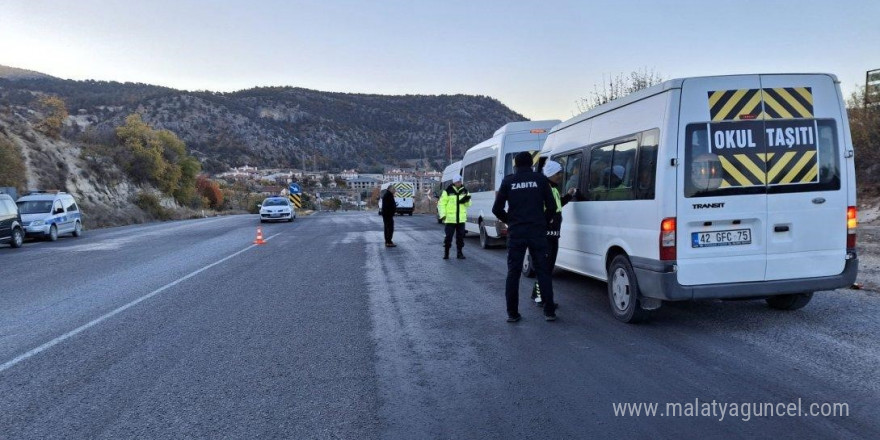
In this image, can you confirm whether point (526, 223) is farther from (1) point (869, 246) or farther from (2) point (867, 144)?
(2) point (867, 144)

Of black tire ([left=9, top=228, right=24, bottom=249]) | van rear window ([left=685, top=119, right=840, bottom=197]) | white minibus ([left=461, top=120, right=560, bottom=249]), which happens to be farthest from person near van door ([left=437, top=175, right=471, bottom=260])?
black tire ([left=9, top=228, right=24, bottom=249])

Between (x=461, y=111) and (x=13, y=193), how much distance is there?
282 feet

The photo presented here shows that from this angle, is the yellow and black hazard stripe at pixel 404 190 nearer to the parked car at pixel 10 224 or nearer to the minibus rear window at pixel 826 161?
the parked car at pixel 10 224

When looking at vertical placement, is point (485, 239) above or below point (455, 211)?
below

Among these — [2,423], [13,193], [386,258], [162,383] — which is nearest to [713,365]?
[162,383]

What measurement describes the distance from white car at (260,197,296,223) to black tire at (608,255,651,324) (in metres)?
25.9

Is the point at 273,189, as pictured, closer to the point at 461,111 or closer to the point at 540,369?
the point at 461,111

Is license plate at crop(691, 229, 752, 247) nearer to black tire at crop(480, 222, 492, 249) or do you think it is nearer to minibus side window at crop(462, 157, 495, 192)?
minibus side window at crop(462, 157, 495, 192)

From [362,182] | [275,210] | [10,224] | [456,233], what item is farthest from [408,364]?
[362,182]

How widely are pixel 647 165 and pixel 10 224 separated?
784 inches

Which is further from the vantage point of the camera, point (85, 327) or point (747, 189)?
point (85, 327)

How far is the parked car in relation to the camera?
17.2 metres

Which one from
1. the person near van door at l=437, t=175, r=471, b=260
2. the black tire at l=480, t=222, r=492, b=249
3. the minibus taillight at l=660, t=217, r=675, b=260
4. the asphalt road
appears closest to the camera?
the asphalt road

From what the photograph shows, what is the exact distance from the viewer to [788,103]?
5527mm
